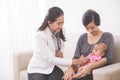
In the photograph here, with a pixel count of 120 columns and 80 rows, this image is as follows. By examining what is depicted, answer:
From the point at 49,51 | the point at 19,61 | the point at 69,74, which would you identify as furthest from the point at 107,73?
the point at 19,61

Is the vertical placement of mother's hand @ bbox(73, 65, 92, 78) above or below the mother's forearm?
below

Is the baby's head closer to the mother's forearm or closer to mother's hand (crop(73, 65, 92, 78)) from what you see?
the mother's forearm

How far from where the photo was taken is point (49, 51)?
2.35 metres

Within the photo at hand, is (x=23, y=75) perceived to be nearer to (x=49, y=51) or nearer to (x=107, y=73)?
(x=49, y=51)

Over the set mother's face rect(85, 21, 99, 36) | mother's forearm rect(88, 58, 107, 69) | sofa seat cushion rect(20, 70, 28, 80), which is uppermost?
mother's face rect(85, 21, 99, 36)

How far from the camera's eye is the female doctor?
2.34m

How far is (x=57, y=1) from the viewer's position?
3.66 metres

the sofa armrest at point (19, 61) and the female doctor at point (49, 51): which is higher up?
the female doctor at point (49, 51)

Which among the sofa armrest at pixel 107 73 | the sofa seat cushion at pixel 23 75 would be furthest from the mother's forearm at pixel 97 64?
the sofa seat cushion at pixel 23 75

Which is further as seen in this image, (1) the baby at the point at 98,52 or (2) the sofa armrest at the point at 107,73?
(1) the baby at the point at 98,52

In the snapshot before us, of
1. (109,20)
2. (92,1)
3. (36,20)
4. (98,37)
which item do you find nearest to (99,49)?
(98,37)

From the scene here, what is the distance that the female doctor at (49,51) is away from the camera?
2.34 m

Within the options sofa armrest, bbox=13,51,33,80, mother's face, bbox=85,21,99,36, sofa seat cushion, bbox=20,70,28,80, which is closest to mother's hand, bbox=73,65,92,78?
mother's face, bbox=85,21,99,36

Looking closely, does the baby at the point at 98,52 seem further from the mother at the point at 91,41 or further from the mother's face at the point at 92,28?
the mother's face at the point at 92,28
